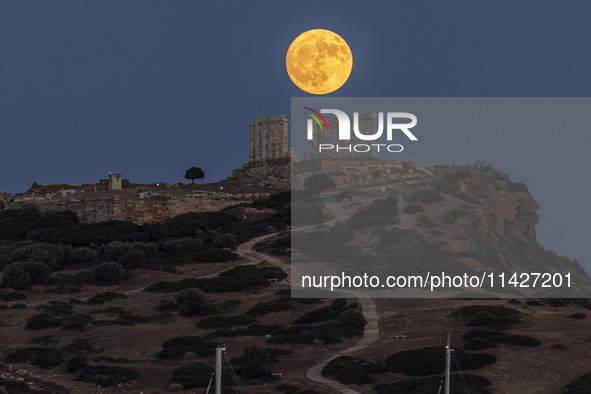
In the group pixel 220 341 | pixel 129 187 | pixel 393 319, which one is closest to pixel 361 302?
pixel 393 319

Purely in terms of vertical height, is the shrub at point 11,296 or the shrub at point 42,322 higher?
the shrub at point 11,296

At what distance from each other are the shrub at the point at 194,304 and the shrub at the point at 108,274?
9231mm

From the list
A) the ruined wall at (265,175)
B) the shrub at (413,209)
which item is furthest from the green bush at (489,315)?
the ruined wall at (265,175)

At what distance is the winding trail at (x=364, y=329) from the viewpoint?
125 ft

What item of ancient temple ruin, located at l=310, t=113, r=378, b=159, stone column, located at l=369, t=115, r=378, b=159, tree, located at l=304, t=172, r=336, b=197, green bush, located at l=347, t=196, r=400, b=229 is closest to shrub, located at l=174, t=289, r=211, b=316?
green bush, located at l=347, t=196, r=400, b=229

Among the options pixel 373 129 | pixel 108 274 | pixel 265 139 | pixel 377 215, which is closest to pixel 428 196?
pixel 377 215

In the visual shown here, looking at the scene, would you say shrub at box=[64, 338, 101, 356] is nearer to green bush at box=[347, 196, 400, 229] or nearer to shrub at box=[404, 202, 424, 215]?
green bush at box=[347, 196, 400, 229]

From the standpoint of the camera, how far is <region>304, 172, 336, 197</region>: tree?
3563 inches

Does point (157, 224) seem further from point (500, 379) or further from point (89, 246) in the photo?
point (500, 379)

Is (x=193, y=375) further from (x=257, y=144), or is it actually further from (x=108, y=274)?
(x=257, y=144)

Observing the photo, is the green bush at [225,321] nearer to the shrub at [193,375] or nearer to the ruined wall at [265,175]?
the shrub at [193,375]

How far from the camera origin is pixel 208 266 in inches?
2493

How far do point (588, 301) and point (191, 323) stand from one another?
880 inches

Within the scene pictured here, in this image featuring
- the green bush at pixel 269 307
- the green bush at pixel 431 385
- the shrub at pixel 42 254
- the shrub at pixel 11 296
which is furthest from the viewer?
the shrub at pixel 42 254
